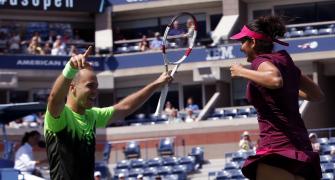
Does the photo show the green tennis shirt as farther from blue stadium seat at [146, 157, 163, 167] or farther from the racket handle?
blue stadium seat at [146, 157, 163, 167]

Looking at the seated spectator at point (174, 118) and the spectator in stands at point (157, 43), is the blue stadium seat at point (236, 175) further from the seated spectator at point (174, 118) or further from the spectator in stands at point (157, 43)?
the spectator in stands at point (157, 43)

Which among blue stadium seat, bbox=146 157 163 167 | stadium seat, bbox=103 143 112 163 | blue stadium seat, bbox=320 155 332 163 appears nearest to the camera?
blue stadium seat, bbox=320 155 332 163

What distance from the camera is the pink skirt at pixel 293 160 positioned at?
5676mm

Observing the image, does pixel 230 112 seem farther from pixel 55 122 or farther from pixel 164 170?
pixel 55 122

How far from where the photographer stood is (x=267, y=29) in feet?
19.3

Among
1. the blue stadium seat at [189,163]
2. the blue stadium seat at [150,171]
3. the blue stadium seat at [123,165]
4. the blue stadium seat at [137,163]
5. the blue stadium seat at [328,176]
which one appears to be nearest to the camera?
the blue stadium seat at [328,176]

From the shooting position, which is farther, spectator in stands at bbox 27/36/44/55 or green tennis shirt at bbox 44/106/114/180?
spectator in stands at bbox 27/36/44/55

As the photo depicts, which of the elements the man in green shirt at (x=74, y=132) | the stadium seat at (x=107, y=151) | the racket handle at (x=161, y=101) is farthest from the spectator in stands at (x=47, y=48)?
the man in green shirt at (x=74, y=132)

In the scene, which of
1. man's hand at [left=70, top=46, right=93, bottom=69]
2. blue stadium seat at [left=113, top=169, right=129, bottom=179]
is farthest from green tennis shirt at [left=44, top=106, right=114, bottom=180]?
blue stadium seat at [left=113, top=169, right=129, bottom=179]

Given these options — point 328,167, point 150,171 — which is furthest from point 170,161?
point 328,167

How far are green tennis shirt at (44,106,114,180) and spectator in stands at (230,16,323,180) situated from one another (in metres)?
1.04

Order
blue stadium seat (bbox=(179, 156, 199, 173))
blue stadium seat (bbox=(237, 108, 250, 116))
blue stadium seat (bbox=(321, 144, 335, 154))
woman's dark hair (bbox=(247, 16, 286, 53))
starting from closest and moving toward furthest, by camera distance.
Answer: woman's dark hair (bbox=(247, 16, 286, 53))
blue stadium seat (bbox=(321, 144, 335, 154))
blue stadium seat (bbox=(179, 156, 199, 173))
blue stadium seat (bbox=(237, 108, 250, 116))

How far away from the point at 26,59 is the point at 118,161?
7232 millimetres

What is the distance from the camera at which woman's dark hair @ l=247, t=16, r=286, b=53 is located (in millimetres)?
5891
